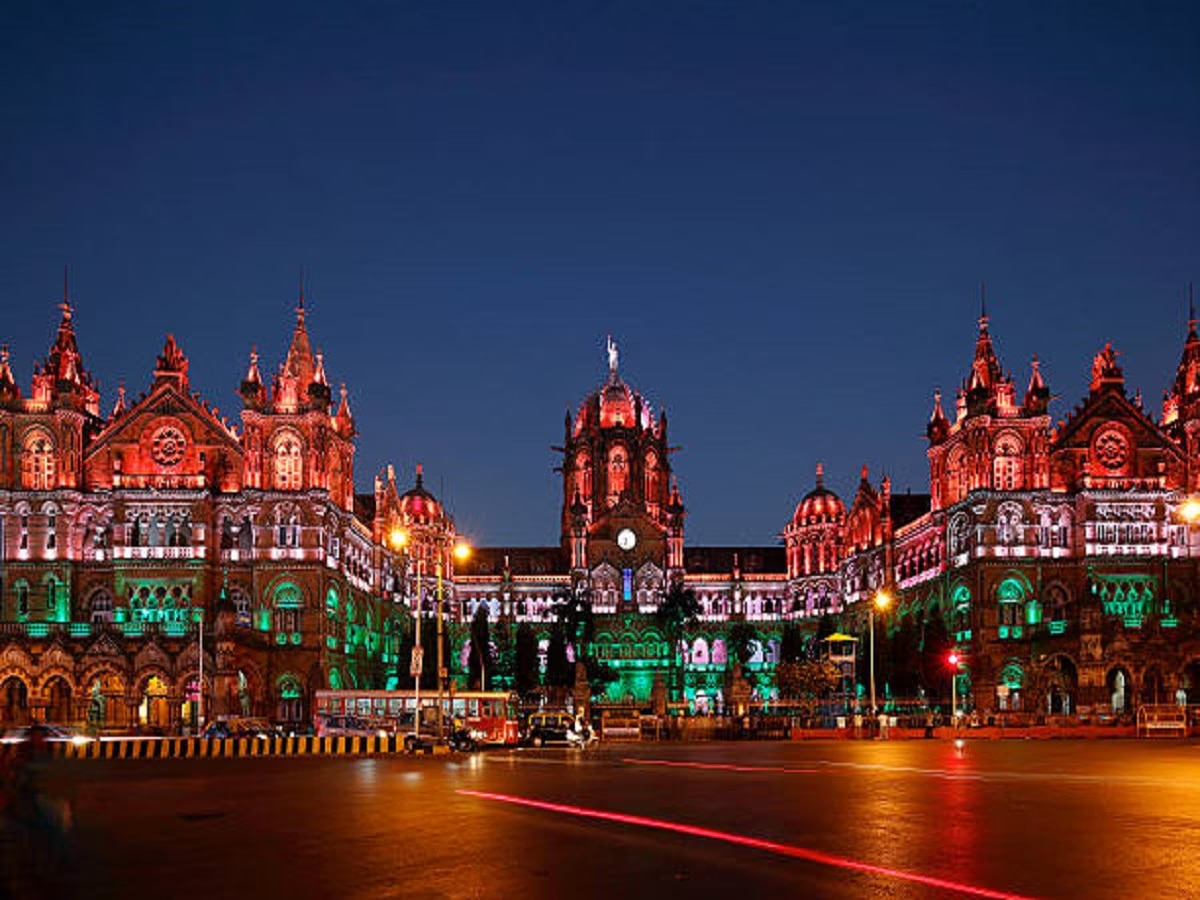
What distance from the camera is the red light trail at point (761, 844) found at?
17.8 meters

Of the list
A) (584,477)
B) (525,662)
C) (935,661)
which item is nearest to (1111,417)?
(935,661)

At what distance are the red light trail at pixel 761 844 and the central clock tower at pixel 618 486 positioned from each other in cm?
12484

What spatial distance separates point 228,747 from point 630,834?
36999mm

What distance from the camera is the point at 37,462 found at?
102312mm

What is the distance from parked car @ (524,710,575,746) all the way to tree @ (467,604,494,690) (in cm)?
4597

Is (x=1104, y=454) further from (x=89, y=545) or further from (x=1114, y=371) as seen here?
(x=89, y=545)

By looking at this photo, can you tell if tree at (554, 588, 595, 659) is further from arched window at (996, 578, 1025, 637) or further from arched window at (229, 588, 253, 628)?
arched window at (996, 578, 1025, 637)

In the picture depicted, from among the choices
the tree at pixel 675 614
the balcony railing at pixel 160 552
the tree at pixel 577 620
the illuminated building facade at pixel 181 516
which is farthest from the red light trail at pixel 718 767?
the tree at pixel 675 614

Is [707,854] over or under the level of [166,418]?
under

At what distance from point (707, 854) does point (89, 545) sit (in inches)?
3493

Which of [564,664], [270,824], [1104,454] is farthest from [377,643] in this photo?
[270,824]

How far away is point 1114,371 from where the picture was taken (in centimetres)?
11331

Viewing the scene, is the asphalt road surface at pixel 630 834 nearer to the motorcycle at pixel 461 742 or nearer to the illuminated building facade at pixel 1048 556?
the motorcycle at pixel 461 742

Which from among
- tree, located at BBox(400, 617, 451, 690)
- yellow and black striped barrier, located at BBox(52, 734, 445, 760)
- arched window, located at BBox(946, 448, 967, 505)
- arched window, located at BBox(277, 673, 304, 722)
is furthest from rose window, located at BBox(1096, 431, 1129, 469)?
yellow and black striped barrier, located at BBox(52, 734, 445, 760)
